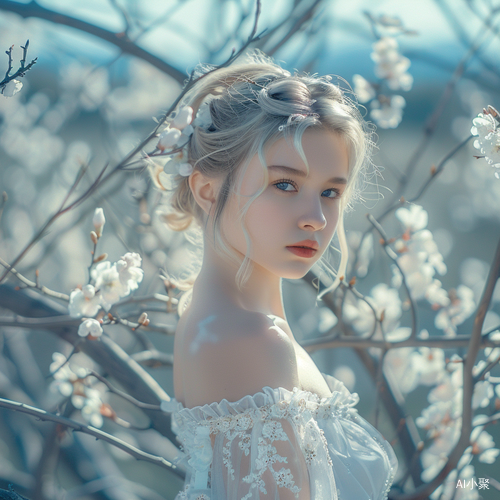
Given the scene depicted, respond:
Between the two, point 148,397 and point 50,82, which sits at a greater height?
point 50,82

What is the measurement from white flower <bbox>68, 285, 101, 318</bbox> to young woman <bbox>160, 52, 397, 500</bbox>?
9.0 inches

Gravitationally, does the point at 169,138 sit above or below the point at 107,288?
above

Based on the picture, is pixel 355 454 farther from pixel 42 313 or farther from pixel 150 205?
pixel 150 205

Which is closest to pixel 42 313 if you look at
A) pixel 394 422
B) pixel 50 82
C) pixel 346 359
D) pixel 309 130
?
pixel 309 130

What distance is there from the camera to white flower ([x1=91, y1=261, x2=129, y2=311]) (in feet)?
3.62

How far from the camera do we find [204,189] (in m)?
1.00

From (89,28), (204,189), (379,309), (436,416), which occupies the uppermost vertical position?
(89,28)

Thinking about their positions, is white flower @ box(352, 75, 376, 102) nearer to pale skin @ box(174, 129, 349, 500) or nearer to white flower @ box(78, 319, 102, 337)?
pale skin @ box(174, 129, 349, 500)

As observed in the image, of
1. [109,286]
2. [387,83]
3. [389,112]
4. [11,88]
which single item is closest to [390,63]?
[387,83]

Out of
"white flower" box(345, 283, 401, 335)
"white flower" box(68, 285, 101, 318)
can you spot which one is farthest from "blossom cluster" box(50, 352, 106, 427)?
"white flower" box(345, 283, 401, 335)

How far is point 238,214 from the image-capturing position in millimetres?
927

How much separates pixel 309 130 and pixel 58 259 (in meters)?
2.71

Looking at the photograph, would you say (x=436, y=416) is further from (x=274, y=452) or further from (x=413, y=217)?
(x=274, y=452)

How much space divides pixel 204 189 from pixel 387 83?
1.10 m
